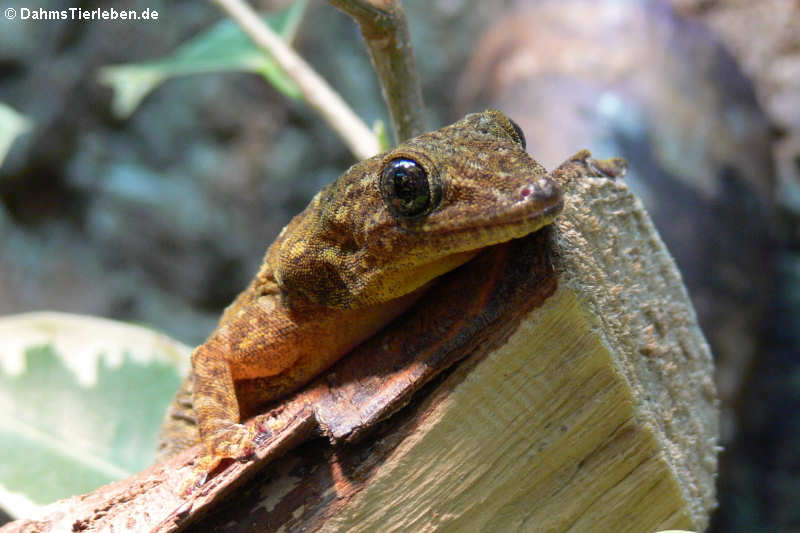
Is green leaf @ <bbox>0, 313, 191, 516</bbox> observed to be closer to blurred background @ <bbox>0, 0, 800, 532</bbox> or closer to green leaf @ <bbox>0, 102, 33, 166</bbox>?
green leaf @ <bbox>0, 102, 33, 166</bbox>

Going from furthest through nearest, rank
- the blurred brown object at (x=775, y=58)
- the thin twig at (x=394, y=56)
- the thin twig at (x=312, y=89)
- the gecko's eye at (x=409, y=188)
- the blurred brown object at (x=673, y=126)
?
the blurred brown object at (x=775, y=58) → the blurred brown object at (x=673, y=126) → the thin twig at (x=312, y=89) → the thin twig at (x=394, y=56) → the gecko's eye at (x=409, y=188)

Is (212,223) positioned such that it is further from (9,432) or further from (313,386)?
(313,386)

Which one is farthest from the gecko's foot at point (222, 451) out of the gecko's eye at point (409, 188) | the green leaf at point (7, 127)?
the green leaf at point (7, 127)

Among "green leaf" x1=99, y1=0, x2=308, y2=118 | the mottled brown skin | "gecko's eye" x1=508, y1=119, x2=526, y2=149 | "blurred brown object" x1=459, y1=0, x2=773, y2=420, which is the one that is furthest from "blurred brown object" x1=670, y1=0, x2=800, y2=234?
the mottled brown skin

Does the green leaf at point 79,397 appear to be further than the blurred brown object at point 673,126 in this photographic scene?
No

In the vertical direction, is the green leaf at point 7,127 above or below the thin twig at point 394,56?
above

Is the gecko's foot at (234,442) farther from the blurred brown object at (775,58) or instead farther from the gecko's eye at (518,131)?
the blurred brown object at (775,58)

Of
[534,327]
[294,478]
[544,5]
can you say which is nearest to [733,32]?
[544,5]
